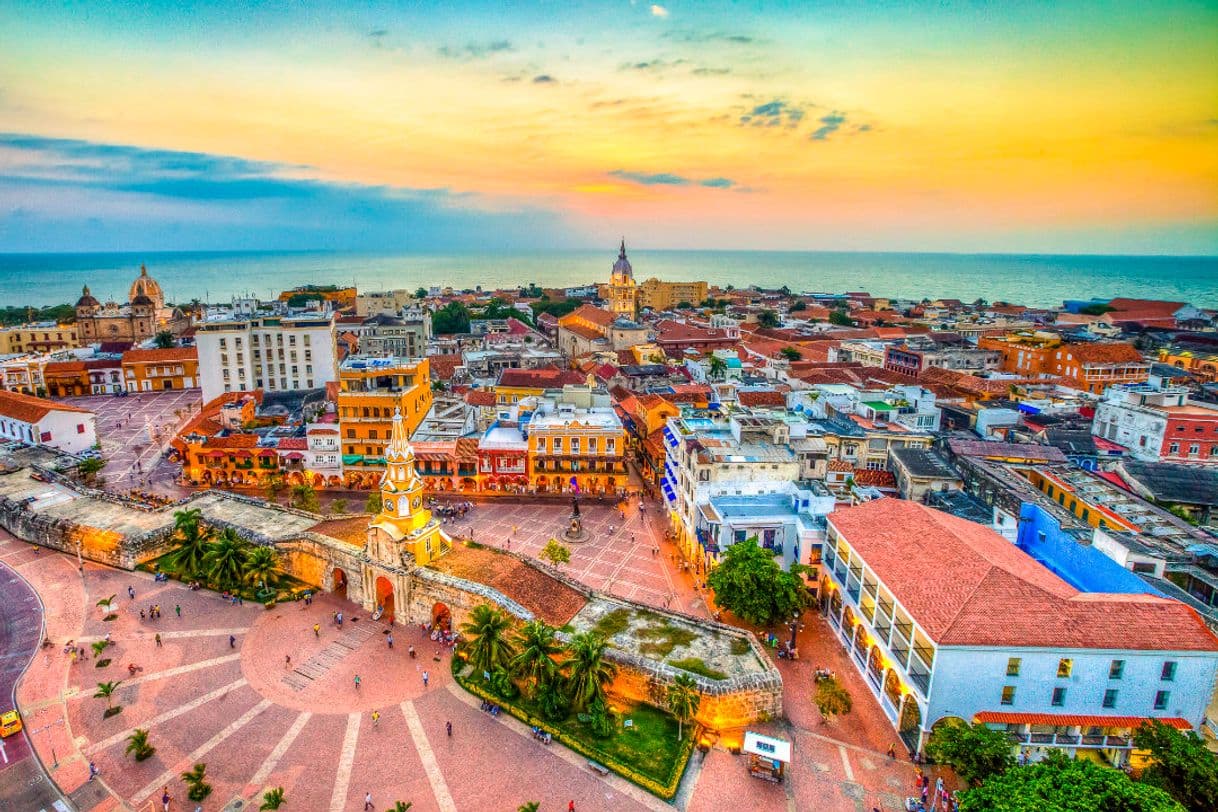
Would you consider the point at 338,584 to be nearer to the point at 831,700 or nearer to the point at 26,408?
the point at 831,700

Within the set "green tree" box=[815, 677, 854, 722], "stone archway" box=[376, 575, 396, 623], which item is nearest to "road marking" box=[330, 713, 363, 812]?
"stone archway" box=[376, 575, 396, 623]

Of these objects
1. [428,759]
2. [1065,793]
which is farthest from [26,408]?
[1065,793]

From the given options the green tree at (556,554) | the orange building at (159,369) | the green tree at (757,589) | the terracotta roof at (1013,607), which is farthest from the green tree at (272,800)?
the orange building at (159,369)

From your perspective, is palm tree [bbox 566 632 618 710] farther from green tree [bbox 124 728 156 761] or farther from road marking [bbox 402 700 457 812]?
green tree [bbox 124 728 156 761]

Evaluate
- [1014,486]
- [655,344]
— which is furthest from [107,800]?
[655,344]

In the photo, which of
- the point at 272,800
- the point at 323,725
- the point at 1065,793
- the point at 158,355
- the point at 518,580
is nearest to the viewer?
the point at 1065,793

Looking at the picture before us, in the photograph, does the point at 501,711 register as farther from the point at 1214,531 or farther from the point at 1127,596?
the point at 1214,531
